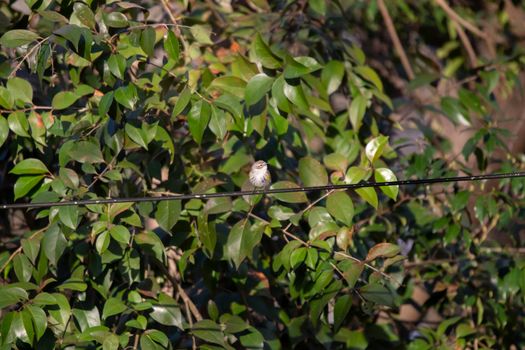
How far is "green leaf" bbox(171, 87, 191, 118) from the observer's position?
9.75 feet

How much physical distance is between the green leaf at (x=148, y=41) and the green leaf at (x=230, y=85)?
0.37 m

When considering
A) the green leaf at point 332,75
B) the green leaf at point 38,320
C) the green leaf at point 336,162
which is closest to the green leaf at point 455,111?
the green leaf at point 332,75

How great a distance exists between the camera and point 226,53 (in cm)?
387

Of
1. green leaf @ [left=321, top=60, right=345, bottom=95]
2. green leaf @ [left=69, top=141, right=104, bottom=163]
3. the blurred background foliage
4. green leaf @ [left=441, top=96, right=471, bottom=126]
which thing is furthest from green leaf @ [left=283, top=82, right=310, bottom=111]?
green leaf @ [left=441, top=96, right=471, bottom=126]

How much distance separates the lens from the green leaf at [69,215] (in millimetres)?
2865

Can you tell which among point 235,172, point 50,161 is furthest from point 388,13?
point 50,161

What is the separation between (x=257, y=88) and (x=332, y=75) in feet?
2.31

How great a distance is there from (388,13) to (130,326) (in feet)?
12.3

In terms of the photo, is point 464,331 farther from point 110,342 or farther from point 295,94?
point 110,342

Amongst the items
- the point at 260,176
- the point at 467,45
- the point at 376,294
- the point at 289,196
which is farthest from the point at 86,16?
the point at 467,45

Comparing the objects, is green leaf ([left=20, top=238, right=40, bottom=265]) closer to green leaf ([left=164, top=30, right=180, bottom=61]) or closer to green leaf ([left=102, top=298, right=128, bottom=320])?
green leaf ([left=102, top=298, right=128, bottom=320])

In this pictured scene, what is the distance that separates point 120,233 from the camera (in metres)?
2.96

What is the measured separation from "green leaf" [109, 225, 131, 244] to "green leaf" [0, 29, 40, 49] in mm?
695

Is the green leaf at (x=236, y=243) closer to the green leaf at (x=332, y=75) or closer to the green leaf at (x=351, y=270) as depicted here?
the green leaf at (x=351, y=270)
